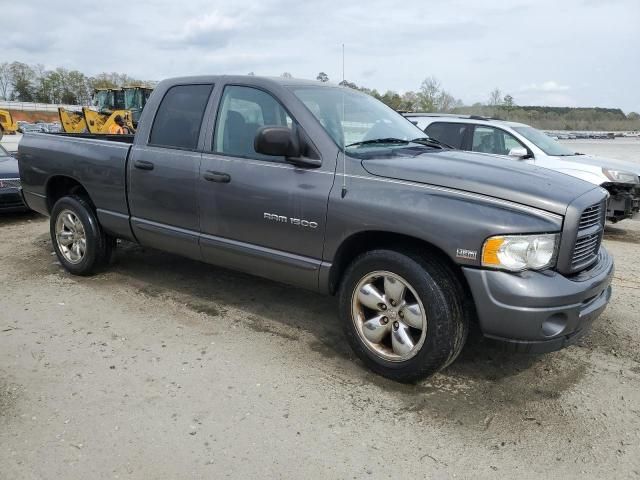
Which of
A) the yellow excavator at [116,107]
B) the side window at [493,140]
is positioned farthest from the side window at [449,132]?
the yellow excavator at [116,107]

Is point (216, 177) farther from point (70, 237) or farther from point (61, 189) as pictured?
point (61, 189)

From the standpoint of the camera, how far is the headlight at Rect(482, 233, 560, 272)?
2992 mm

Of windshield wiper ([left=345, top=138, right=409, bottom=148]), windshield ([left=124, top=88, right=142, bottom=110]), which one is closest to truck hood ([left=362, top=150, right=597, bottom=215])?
windshield wiper ([left=345, top=138, right=409, bottom=148])

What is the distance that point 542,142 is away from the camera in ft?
28.2

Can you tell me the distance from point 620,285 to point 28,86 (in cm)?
10871

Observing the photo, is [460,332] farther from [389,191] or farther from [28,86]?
[28,86]

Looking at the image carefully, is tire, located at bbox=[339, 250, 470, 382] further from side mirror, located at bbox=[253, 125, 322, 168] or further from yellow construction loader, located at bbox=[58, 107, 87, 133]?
yellow construction loader, located at bbox=[58, 107, 87, 133]

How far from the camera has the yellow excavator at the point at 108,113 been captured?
67.2 feet

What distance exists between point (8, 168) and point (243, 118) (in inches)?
238

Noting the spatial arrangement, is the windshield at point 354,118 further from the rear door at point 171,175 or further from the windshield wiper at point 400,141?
the rear door at point 171,175

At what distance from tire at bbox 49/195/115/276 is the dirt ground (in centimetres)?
60

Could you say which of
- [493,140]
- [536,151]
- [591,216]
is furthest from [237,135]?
[536,151]

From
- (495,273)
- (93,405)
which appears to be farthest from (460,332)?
(93,405)

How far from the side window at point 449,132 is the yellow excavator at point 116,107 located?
517 inches
